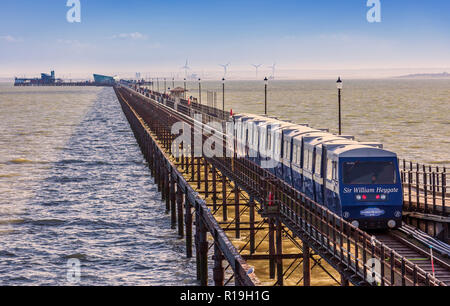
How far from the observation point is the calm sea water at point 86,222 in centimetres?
3234

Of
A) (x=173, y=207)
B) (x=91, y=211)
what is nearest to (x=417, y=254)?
(x=173, y=207)

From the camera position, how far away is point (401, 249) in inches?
860

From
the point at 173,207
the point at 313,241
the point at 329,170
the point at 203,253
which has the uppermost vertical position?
the point at 329,170

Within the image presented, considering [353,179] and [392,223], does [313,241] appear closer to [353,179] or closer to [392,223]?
[353,179]

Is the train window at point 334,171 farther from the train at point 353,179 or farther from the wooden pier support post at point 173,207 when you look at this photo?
the wooden pier support post at point 173,207

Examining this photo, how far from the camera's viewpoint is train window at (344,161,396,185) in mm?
23891

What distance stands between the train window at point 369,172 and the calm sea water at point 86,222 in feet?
32.6

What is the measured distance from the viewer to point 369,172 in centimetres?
2406

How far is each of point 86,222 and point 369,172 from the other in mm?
23933

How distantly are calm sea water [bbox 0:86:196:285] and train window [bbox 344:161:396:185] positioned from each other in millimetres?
9932

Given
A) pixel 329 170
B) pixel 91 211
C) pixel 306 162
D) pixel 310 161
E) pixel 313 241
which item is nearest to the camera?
pixel 313 241

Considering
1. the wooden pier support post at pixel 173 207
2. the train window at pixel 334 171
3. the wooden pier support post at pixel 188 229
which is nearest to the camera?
the train window at pixel 334 171

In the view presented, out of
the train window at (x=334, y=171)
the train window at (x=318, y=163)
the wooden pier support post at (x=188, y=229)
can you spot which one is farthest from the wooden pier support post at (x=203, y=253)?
the train window at (x=334, y=171)
